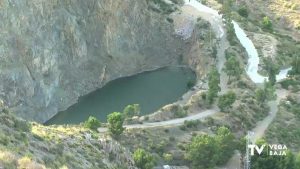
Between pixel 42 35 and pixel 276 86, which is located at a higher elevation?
pixel 42 35

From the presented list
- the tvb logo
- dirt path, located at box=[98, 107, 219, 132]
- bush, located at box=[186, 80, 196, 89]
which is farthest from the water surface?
the tvb logo

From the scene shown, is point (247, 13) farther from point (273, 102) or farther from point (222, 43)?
point (273, 102)

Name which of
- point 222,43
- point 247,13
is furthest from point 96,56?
point 247,13

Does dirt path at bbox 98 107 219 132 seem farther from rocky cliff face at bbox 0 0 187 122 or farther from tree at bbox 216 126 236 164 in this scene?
rocky cliff face at bbox 0 0 187 122

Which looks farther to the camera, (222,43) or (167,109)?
(222,43)

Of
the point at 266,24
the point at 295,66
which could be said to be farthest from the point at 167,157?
the point at 266,24

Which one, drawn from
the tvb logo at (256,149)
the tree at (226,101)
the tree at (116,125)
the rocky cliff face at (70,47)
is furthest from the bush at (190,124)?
the rocky cliff face at (70,47)

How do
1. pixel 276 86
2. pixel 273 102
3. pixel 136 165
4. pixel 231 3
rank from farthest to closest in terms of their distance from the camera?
pixel 231 3 < pixel 276 86 < pixel 273 102 < pixel 136 165
